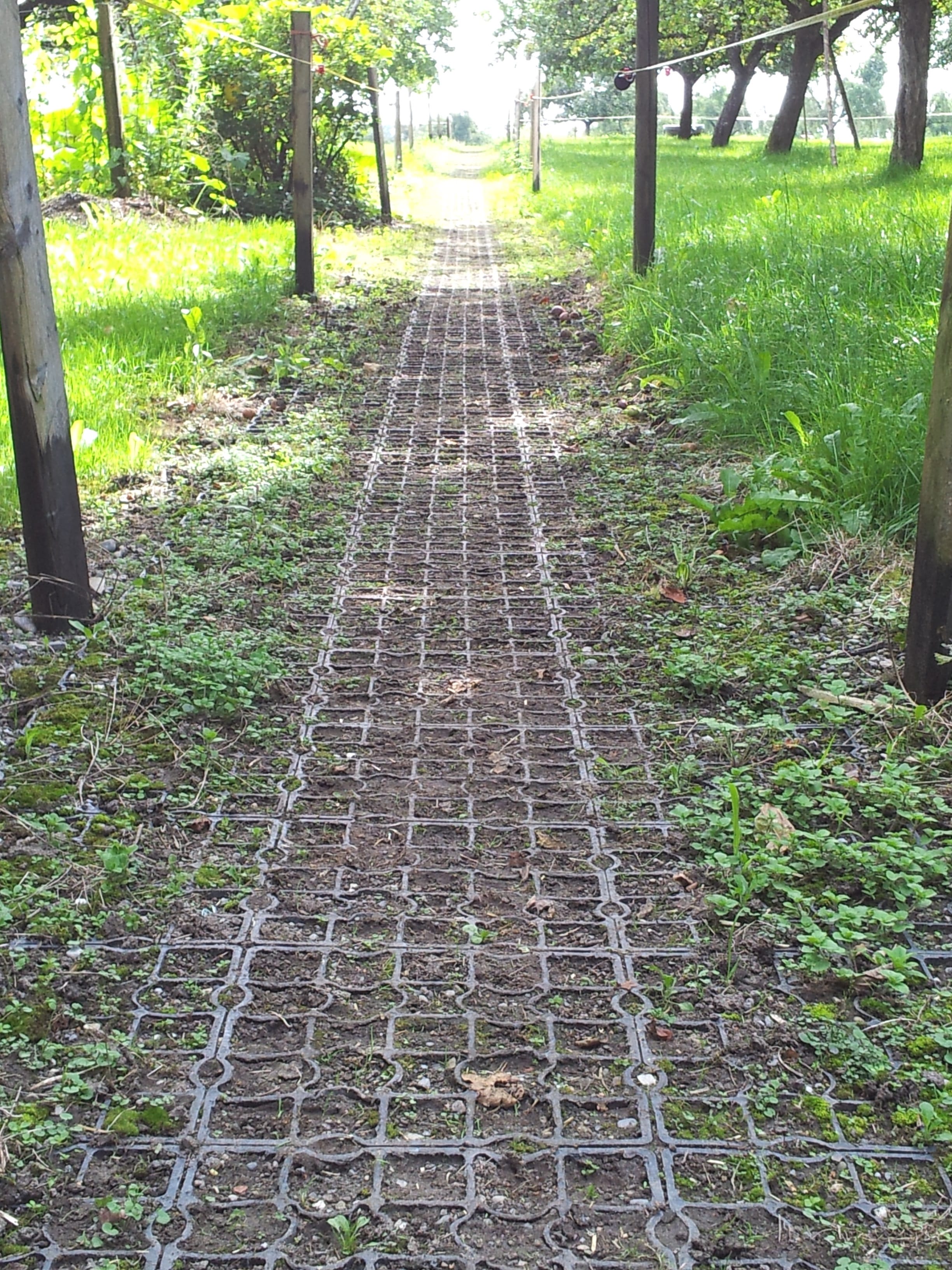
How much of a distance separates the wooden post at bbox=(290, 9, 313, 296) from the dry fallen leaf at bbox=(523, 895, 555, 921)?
7.83m

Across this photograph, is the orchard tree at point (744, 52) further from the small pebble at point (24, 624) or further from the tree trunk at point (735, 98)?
the small pebble at point (24, 624)

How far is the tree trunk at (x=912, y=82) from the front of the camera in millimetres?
15750

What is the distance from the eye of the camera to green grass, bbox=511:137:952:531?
16.2ft

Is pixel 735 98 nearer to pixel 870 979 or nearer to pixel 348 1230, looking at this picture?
pixel 870 979

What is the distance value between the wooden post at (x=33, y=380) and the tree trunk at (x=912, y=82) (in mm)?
14560

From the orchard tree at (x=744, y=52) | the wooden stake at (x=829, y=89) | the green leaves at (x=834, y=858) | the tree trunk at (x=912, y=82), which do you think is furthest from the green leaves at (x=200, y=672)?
the orchard tree at (x=744, y=52)

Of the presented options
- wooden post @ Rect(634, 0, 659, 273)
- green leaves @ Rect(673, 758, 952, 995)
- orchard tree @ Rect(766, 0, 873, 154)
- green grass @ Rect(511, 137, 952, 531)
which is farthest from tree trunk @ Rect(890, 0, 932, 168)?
green leaves @ Rect(673, 758, 952, 995)

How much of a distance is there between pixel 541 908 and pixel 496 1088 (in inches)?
23.9

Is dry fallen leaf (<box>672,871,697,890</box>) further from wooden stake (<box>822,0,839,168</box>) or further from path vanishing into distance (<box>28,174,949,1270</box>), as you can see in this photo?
wooden stake (<box>822,0,839,168</box>)

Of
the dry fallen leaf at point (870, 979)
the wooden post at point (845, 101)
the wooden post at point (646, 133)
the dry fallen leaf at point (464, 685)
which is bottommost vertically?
the dry fallen leaf at point (870, 979)

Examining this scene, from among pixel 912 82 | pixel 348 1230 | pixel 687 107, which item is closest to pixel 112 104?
pixel 912 82

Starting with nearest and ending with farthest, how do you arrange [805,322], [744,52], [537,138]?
[805,322] < [537,138] < [744,52]

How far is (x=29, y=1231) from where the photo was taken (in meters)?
1.98

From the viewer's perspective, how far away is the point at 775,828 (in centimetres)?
306
